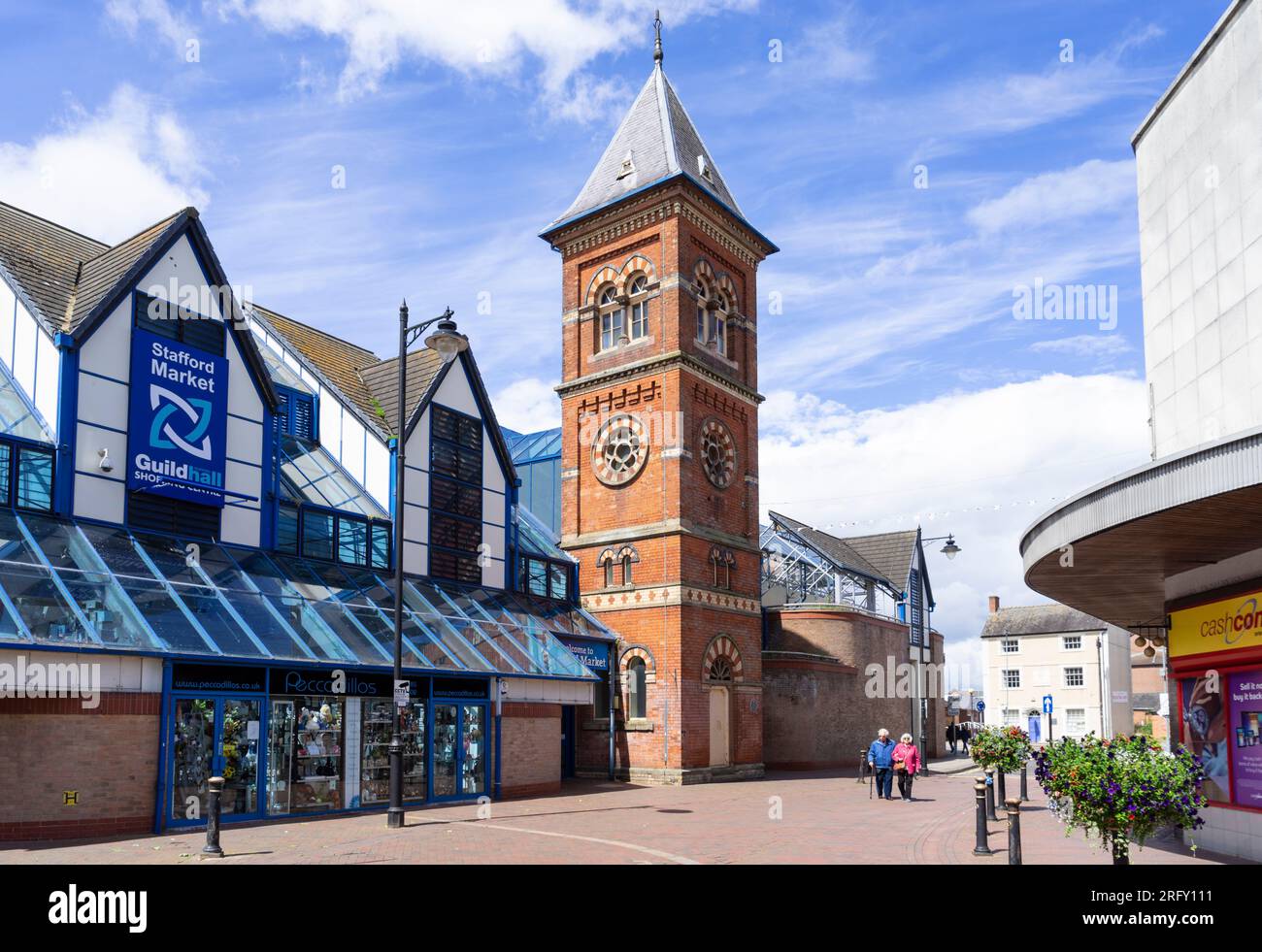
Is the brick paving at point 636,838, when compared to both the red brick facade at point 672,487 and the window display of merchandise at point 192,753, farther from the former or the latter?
the red brick facade at point 672,487

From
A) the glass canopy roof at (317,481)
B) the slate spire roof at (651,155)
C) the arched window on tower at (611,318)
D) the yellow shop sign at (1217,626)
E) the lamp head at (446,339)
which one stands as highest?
the slate spire roof at (651,155)

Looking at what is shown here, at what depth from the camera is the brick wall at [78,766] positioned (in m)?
16.5

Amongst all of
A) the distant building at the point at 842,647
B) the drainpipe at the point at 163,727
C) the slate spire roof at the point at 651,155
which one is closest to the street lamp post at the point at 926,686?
the distant building at the point at 842,647

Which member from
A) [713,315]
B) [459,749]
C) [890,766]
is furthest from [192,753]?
[713,315]

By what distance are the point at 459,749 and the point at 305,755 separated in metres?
4.33

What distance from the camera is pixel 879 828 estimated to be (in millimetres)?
19828

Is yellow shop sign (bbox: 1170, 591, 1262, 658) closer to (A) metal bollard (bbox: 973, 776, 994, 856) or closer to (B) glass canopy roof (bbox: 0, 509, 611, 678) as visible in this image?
(A) metal bollard (bbox: 973, 776, 994, 856)

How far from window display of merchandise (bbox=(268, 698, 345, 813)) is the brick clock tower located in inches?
494

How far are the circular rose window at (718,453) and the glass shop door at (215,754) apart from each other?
18541 millimetres

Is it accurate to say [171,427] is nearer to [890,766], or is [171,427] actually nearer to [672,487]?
[672,487]

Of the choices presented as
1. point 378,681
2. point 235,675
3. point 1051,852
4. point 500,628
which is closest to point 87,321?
point 235,675

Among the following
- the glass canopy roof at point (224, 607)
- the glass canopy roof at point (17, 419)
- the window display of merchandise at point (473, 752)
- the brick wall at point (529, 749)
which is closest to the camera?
the glass canopy roof at point (224, 607)

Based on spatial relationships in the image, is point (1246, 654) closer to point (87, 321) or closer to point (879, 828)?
point (879, 828)

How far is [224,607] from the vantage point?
20.2 metres
